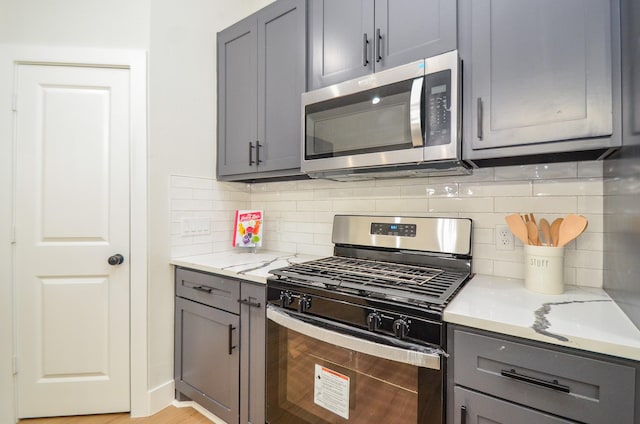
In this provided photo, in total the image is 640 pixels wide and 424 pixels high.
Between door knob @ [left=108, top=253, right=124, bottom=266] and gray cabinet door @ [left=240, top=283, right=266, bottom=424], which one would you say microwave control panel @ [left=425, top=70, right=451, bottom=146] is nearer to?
gray cabinet door @ [left=240, top=283, right=266, bottom=424]

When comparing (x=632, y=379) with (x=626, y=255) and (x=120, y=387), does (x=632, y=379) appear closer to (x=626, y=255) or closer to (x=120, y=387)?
(x=626, y=255)

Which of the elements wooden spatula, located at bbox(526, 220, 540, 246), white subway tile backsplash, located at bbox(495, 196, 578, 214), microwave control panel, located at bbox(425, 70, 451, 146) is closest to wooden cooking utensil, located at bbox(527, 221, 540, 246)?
wooden spatula, located at bbox(526, 220, 540, 246)

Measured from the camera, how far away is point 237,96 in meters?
2.02

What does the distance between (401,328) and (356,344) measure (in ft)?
0.63

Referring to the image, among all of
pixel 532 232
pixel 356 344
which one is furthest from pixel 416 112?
pixel 356 344

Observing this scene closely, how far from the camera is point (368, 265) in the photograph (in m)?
1.55

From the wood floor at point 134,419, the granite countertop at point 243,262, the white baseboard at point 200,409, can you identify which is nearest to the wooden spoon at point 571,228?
the granite countertop at point 243,262

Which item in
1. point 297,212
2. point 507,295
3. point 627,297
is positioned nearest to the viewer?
point 627,297

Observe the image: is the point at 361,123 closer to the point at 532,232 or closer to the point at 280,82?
the point at 280,82

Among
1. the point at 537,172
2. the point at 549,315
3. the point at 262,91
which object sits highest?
the point at 262,91

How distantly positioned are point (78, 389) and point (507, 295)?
2.36 m

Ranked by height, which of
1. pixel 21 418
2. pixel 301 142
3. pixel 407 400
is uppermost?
pixel 301 142

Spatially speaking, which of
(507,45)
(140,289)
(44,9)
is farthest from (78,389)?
(507,45)

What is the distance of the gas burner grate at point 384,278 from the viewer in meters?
1.04
